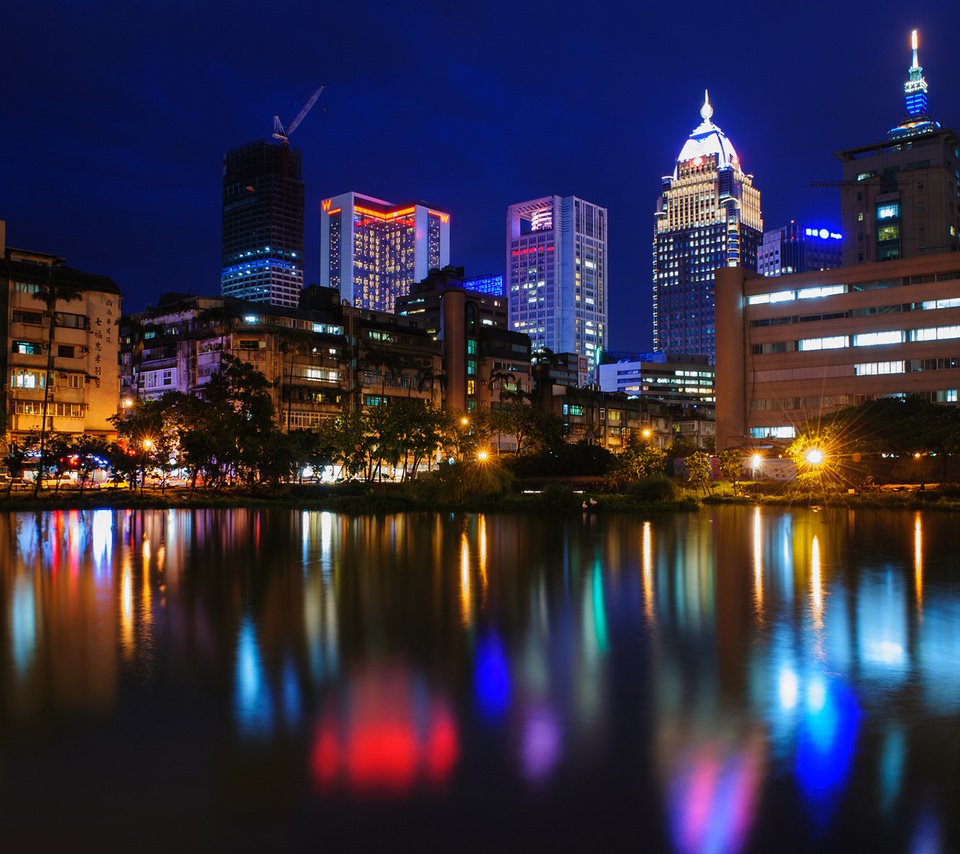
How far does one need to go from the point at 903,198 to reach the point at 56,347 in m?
140

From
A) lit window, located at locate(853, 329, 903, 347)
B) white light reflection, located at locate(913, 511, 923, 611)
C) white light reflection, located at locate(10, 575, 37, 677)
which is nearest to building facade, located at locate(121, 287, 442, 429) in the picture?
lit window, located at locate(853, 329, 903, 347)

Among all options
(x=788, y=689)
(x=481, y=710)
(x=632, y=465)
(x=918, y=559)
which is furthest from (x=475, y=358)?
(x=481, y=710)

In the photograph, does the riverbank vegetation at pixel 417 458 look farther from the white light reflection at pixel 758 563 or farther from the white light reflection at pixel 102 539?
the white light reflection at pixel 758 563

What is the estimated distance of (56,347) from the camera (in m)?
90.4

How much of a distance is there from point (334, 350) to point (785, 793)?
110 m

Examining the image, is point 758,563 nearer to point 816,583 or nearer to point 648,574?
point 816,583

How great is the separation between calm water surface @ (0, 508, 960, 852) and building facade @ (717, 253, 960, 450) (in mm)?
90288

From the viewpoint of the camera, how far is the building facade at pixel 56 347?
86500 mm

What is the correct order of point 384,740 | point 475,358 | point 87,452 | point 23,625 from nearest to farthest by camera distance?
point 384,740, point 23,625, point 87,452, point 475,358

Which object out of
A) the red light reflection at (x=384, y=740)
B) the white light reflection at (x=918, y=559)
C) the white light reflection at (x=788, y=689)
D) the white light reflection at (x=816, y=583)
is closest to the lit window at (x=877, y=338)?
the white light reflection at (x=918, y=559)

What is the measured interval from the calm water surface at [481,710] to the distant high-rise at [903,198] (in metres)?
145

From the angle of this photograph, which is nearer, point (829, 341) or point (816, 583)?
point (816, 583)

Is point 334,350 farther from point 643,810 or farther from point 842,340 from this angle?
point 643,810

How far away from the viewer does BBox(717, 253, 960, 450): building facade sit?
103 meters
